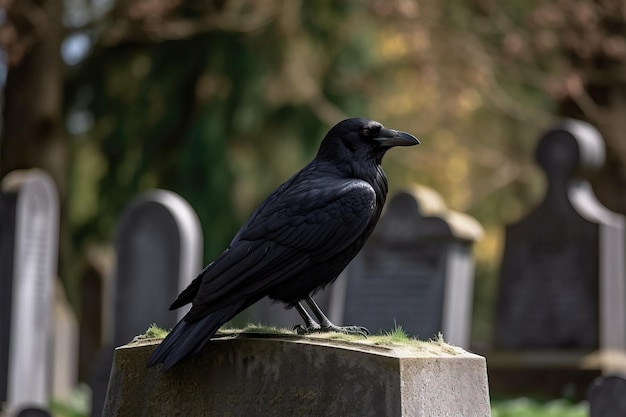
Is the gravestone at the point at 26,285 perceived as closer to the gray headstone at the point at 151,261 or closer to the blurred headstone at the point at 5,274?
the blurred headstone at the point at 5,274

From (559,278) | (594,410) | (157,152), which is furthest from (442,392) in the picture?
(157,152)

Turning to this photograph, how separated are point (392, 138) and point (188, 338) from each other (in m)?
1.10

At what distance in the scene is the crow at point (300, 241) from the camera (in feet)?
13.7

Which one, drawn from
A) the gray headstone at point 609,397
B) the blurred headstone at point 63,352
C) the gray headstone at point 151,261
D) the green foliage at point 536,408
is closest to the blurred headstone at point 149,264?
the gray headstone at point 151,261

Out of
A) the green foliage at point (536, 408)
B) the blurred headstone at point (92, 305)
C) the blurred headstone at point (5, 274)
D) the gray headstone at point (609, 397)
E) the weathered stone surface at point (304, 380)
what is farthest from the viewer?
the blurred headstone at point (92, 305)

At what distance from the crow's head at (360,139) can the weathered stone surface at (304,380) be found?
73 cm

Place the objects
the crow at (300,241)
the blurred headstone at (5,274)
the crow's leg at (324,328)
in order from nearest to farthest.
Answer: the crow at (300,241), the crow's leg at (324,328), the blurred headstone at (5,274)

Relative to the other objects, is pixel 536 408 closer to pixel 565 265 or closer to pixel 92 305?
pixel 565 265

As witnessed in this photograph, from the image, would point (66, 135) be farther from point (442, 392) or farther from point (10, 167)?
point (442, 392)

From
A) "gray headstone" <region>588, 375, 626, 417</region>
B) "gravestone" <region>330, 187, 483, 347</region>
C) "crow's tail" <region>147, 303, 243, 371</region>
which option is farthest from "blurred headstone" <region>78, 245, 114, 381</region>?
"crow's tail" <region>147, 303, 243, 371</region>

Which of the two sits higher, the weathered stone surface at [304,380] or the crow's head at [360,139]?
the crow's head at [360,139]

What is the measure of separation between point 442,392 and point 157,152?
498 inches

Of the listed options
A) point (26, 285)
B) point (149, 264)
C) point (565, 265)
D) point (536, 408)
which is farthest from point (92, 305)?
point (536, 408)

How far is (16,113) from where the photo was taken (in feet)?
49.1
